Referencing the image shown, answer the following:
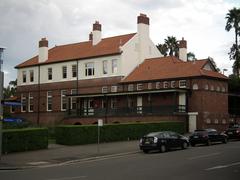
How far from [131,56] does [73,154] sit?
35767 millimetres

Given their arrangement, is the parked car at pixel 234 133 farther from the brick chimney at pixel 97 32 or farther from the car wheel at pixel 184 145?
the brick chimney at pixel 97 32

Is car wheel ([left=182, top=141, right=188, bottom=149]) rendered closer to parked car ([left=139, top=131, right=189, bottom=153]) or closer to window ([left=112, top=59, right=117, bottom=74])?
parked car ([left=139, top=131, right=189, bottom=153])

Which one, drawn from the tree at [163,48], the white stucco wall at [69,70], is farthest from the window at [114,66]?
the tree at [163,48]

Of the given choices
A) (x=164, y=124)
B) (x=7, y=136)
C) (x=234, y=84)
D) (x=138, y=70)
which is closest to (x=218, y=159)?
(x=7, y=136)

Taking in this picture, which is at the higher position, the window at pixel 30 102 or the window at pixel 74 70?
the window at pixel 74 70

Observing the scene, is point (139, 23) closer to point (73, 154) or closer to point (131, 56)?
point (131, 56)

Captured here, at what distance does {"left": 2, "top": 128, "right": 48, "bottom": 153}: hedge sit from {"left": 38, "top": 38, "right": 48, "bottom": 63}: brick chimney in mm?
40875

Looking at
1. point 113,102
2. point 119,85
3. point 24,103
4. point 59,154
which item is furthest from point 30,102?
point 59,154

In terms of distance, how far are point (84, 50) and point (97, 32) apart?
3.21m

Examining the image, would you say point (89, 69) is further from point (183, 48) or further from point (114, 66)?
point (183, 48)

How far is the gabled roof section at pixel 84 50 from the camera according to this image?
68.8 m

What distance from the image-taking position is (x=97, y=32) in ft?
241

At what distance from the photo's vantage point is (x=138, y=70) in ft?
221

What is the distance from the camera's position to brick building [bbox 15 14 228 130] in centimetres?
5900
